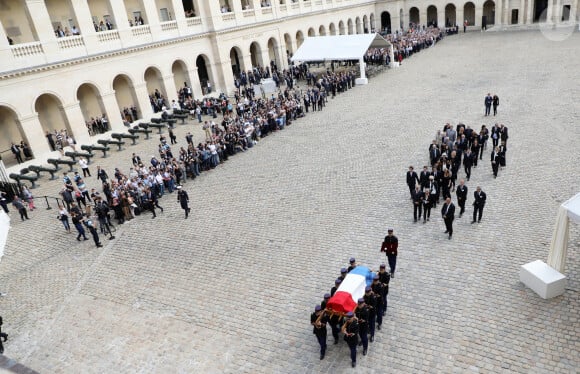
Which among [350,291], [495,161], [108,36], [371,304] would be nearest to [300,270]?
[350,291]

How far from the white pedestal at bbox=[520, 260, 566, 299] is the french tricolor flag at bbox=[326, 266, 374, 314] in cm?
334

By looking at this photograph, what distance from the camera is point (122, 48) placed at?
25.5 meters

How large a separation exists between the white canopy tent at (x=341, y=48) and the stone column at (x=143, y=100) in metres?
11.6

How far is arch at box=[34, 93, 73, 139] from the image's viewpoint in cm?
2353

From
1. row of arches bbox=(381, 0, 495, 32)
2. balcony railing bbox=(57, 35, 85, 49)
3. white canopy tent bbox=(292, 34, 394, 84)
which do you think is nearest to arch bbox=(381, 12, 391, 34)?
row of arches bbox=(381, 0, 495, 32)

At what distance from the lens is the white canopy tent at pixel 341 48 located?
30312 millimetres

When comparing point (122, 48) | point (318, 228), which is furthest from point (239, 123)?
point (318, 228)

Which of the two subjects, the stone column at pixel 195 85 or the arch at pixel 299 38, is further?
the arch at pixel 299 38

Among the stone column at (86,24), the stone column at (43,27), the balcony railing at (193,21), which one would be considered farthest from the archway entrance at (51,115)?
the balcony railing at (193,21)

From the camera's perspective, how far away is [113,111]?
83.7 ft

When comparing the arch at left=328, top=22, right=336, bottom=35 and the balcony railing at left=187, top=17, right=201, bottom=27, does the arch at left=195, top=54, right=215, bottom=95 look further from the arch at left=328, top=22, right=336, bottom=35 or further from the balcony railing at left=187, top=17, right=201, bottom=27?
the arch at left=328, top=22, right=336, bottom=35

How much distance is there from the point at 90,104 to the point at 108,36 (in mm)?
4156

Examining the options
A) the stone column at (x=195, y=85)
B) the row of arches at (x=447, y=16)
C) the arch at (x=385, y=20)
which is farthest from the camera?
the arch at (x=385, y=20)

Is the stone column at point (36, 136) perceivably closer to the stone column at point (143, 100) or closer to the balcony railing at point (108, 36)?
the balcony railing at point (108, 36)
